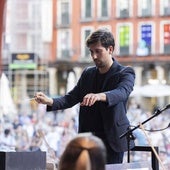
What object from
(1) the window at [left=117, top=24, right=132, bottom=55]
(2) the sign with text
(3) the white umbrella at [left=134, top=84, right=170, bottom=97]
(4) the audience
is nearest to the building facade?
(1) the window at [left=117, top=24, right=132, bottom=55]

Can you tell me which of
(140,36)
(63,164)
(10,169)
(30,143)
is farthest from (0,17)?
(140,36)

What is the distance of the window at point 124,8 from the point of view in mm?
42906

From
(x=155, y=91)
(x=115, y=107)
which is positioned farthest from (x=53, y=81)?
(x=115, y=107)

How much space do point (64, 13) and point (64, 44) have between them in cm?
216

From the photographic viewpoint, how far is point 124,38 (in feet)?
141

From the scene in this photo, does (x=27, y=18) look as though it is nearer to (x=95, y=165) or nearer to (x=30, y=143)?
(x=30, y=143)

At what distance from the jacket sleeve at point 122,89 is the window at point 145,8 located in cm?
3920

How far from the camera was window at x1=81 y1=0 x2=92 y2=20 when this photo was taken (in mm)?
44031

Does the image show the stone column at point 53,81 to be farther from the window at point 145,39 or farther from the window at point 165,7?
the window at point 165,7

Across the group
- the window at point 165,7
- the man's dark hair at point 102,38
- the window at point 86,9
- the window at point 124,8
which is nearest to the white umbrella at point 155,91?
the window at point 165,7

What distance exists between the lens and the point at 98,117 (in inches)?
138

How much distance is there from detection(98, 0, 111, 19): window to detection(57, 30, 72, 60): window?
266 centimetres

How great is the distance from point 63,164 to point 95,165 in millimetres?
94

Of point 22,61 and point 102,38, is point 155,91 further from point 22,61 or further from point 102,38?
point 102,38
